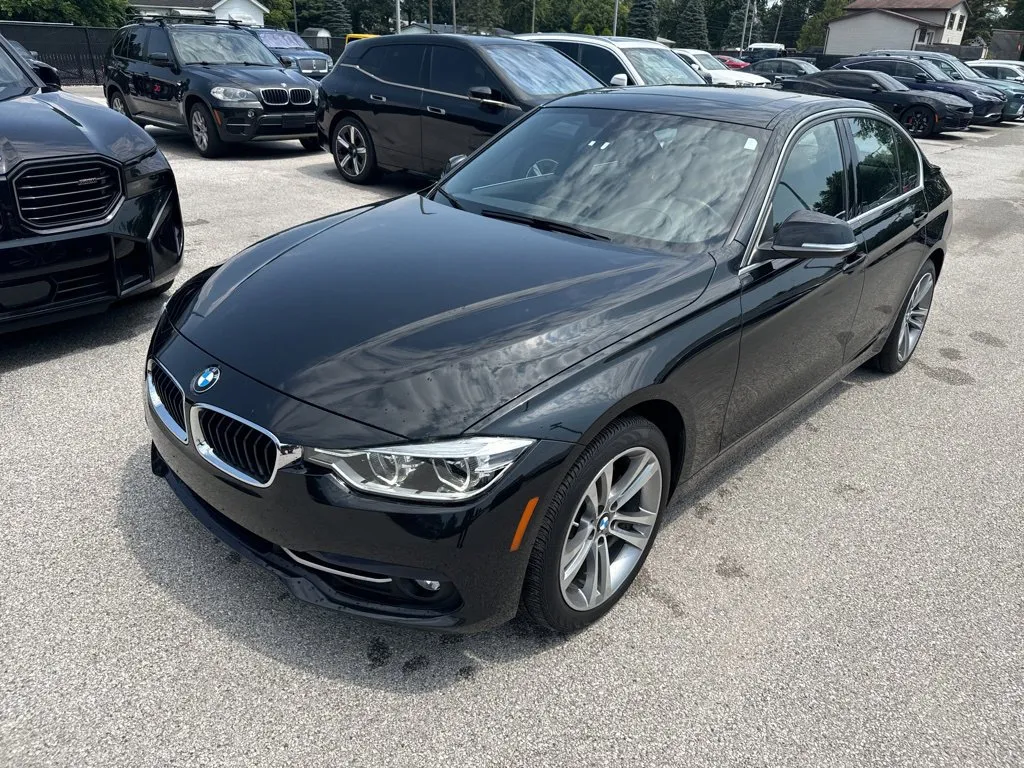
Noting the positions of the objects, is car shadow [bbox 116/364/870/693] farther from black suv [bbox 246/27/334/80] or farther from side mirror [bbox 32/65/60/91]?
black suv [bbox 246/27/334/80]

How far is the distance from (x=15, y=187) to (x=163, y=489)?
71.9 inches

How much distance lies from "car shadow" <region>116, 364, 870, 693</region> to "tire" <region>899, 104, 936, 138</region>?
1933cm

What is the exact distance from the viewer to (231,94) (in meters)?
10.0

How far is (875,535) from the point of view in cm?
331

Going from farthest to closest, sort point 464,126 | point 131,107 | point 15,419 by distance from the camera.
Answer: point 131,107, point 464,126, point 15,419

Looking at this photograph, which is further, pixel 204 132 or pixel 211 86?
pixel 204 132

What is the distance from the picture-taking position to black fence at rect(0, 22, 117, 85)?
23859 millimetres

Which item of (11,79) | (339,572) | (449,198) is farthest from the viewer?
(11,79)

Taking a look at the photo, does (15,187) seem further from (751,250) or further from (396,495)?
(751,250)

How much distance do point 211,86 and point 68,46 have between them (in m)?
19.0

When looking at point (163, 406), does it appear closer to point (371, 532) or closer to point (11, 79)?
point (371, 532)

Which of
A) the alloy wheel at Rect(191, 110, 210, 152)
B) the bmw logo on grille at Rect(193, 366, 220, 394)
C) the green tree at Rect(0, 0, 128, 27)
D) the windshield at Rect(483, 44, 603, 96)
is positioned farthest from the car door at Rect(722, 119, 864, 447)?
the green tree at Rect(0, 0, 128, 27)

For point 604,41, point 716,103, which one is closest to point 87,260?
point 716,103

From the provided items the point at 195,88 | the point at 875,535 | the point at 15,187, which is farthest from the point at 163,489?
the point at 195,88
